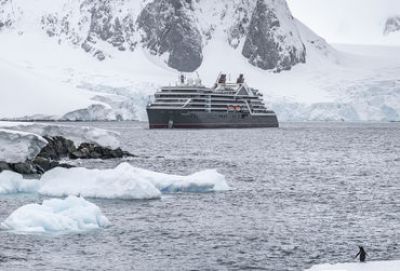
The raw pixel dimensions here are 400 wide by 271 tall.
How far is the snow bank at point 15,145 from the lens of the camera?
50.6 meters

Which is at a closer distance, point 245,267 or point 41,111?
point 245,267

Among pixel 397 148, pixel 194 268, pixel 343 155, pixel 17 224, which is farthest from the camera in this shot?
pixel 397 148

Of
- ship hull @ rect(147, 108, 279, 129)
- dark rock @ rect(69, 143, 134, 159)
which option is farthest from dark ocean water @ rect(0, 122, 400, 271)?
ship hull @ rect(147, 108, 279, 129)

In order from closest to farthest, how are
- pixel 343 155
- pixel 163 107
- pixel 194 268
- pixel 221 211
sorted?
1. pixel 194 268
2. pixel 221 211
3. pixel 343 155
4. pixel 163 107

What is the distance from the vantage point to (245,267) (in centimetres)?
2836

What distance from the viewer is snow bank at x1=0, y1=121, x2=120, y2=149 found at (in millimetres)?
64688

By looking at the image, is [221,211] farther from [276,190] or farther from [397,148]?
[397,148]

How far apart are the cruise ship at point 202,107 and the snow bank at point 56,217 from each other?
367 ft

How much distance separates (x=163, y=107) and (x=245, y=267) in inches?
4685

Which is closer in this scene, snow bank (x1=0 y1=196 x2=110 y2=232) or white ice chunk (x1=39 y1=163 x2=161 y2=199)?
snow bank (x1=0 y1=196 x2=110 y2=232)

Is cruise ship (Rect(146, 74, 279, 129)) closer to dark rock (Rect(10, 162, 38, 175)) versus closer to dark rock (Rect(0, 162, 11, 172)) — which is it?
dark rock (Rect(10, 162, 38, 175))

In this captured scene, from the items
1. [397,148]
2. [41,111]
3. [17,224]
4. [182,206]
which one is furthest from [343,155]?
[41,111]

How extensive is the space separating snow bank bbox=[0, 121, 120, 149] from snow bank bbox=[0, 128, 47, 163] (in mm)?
11249

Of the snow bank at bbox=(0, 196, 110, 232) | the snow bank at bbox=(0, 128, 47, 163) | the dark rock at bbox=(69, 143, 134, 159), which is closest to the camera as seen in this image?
the snow bank at bbox=(0, 196, 110, 232)
